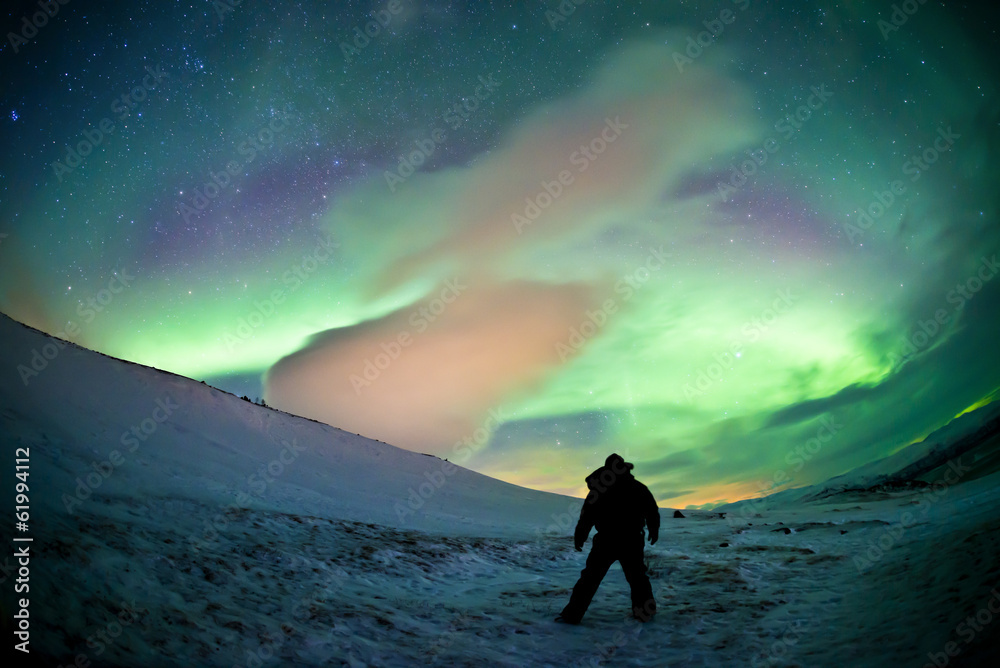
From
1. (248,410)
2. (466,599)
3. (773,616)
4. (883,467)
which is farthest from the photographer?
(883,467)

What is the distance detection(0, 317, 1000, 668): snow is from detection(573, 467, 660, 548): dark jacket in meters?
1.18

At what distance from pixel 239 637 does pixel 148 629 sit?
82 cm

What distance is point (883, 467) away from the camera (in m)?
84.0

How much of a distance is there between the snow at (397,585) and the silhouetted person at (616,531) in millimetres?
304

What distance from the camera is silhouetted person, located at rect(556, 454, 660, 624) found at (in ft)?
20.1

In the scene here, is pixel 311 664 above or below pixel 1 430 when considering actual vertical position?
below

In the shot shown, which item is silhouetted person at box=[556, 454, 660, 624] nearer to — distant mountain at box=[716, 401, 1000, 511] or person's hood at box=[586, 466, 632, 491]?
person's hood at box=[586, 466, 632, 491]

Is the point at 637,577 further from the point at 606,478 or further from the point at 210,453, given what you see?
the point at 210,453

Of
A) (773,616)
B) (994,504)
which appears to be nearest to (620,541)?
(773,616)

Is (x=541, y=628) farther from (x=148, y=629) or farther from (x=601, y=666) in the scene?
(x=148, y=629)

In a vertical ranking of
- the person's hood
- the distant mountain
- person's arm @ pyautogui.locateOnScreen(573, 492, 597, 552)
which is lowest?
person's arm @ pyautogui.locateOnScreen(573, 492, 597, 552)

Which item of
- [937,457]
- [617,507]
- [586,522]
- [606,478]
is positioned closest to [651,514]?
[617,507]

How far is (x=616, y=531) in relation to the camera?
6.16 m

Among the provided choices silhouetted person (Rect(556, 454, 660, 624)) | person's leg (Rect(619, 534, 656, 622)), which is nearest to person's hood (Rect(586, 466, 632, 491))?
silhouetted person (Rect(556, 454, 660, 624))
